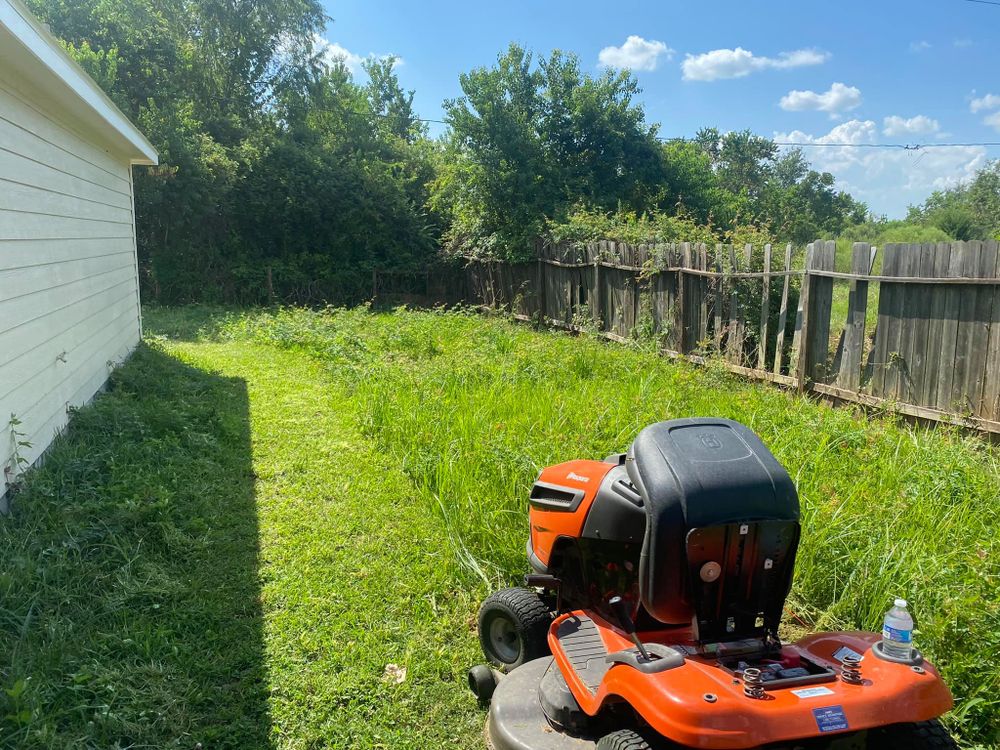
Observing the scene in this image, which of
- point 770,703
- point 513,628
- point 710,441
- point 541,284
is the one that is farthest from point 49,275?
point 541,284

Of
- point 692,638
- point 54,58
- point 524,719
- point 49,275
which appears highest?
point 54,58

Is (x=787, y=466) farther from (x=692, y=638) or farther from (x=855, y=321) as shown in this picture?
(x=855, y=321)

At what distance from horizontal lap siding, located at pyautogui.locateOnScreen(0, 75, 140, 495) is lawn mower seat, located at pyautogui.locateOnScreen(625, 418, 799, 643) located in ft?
12.8


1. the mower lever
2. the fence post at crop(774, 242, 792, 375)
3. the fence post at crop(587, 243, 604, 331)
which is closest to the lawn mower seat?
the mower lever

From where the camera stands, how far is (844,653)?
79.9 inches

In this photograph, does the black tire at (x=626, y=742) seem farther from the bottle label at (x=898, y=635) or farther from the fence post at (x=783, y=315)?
the fence post at (x=783, y=315)

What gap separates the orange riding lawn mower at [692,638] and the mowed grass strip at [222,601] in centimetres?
59

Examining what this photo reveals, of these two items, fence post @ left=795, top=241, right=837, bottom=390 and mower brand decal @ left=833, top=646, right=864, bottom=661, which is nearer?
mower brand decal @ left=833, top=646, right=864, bottom=661

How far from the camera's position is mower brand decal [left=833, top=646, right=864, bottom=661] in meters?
1.99

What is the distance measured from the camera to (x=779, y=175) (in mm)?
59156

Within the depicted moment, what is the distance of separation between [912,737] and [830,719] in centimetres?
30

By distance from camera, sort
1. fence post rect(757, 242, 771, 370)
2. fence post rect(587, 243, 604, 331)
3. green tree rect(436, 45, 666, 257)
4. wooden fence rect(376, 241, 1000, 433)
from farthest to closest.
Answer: green tree rect(436, 45, 666, 257), fence post rect(587, 243, 604, 331), fence post rect(757, 242, 771, 370), wooden fence rect(376, 241, 1000, 433)

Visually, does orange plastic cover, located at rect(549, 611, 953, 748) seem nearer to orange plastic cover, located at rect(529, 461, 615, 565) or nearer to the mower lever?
the mower lever

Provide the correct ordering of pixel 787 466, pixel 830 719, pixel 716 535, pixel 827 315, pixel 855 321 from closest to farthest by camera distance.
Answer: pixel 830 719
pixel 716 535
pixel 787 466
pixel 855 321
pixel 827 315
